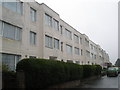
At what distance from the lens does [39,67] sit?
11602 millimetres

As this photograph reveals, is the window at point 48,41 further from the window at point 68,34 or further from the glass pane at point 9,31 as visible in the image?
the window at point 68,34

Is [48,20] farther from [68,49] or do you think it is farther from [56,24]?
[68,49]

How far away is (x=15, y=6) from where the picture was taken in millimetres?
18562

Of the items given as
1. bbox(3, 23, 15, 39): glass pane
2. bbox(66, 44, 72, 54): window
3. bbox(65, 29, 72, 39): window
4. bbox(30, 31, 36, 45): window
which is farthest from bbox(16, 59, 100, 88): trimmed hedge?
bbox(65, 29, 72, 39): window

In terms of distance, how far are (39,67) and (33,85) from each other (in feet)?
3.71

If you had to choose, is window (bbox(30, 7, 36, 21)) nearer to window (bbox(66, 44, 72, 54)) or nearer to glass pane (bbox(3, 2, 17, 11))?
glass pane (bbox(3, 2, 17, 11))

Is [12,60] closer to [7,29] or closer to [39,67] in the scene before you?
[7,29]

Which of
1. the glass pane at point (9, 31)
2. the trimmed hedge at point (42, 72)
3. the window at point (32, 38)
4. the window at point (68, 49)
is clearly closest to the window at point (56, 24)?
the window at point (32, 38)

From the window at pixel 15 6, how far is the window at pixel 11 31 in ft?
5.57

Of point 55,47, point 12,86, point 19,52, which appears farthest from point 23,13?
point 12,86

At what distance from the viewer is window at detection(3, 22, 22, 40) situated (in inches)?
663

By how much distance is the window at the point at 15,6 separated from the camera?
17406 millimetres

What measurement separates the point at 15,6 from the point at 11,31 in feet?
8.71

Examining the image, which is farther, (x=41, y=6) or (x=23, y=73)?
(x=41, y=6)
